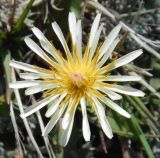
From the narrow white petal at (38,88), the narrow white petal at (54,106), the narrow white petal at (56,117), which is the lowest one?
the narrow white petal at (56,117)

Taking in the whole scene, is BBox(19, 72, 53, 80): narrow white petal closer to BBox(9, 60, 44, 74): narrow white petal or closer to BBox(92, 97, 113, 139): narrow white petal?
BBox(9, 60, 44, 74): narrow white petal

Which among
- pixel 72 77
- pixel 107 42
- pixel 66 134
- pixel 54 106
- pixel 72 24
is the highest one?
pixel 72 24

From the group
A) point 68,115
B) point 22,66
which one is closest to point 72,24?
point 22,66

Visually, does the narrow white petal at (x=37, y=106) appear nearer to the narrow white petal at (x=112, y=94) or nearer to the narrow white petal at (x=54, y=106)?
the narrow white petal at (x=54, y=106)

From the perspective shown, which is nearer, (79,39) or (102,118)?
(102,118)

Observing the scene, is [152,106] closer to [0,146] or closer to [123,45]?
[123,45]

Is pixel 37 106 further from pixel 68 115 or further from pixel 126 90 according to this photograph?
pixel 126 90

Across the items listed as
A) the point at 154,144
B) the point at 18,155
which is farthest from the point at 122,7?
the point at 18,155

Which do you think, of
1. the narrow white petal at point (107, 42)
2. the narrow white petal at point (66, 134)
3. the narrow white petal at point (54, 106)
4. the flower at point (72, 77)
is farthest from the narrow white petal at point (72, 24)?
the narrow white petal at point (66, 134)
